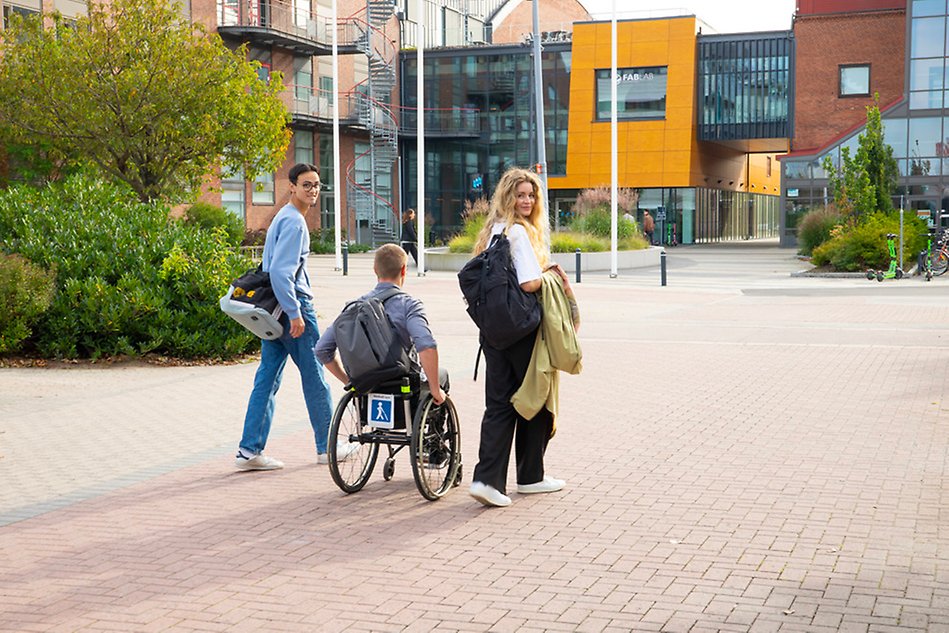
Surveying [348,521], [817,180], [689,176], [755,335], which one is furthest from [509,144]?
[348,521]

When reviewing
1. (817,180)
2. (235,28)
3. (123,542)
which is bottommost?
(123,542)

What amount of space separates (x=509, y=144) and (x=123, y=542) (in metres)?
54.5

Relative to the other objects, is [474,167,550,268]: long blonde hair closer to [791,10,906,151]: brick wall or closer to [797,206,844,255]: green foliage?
[797,206,844,255]: green foliage

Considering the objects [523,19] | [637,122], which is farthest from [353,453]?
[523,19]

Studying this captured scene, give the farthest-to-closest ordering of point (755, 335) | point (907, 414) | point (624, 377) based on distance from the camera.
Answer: point (755, 335)
point (624, 377)
point (907, 414)

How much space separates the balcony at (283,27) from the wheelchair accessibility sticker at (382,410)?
42.2 meters

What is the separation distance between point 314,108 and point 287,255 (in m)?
46.0

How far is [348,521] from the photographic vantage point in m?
6.34

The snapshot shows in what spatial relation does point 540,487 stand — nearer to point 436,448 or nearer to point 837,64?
point 436,448

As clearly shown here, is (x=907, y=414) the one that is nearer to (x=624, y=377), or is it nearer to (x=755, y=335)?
(x=624, y=377)

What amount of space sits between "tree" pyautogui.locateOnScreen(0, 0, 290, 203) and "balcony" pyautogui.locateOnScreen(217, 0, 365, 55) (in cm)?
2078

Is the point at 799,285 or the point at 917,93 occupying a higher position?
the point at 917,93

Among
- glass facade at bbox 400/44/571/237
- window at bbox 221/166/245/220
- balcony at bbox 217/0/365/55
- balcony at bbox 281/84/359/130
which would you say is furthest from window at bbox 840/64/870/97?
window at bbox 221/166/245/220

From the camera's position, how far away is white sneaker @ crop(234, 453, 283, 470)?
7.62m
